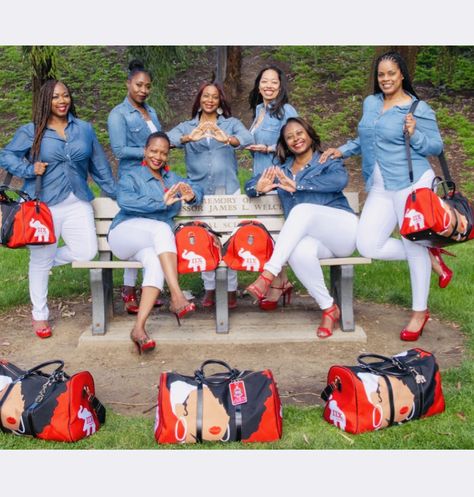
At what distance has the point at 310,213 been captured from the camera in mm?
5836

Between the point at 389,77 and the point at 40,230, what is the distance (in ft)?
9.65

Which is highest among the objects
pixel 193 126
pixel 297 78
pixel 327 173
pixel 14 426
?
pixel 297 78

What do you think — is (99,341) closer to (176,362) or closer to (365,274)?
(176,362)

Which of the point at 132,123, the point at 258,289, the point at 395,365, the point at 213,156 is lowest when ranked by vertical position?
the point at 395,365

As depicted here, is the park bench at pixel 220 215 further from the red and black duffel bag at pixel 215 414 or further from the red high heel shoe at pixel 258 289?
the red and black duffel bag at pixel 215 414

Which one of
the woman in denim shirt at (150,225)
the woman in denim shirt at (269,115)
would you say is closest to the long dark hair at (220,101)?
the woman in denim shirt at (269,115)

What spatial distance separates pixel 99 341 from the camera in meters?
6.07

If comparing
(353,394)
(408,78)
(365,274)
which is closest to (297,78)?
(365,274)

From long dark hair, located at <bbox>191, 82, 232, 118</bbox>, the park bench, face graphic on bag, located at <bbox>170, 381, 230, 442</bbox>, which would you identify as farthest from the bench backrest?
face graphic on bag, located at <bbox>170, 381, 230, 442</bbox>

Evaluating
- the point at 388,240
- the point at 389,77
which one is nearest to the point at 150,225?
the point at 388,240

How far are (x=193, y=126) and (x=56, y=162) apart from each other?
1207 millimetres

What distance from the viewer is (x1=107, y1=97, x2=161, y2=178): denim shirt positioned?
20.5 ft

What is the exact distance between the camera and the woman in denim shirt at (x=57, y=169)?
19.8 feet

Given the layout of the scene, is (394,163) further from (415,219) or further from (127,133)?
(127,133)
